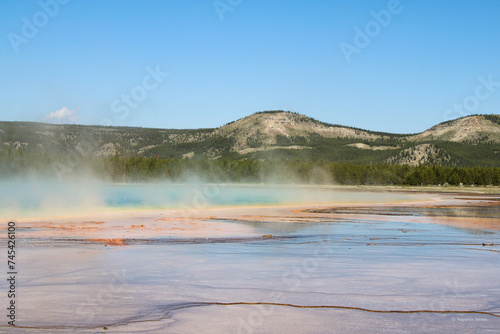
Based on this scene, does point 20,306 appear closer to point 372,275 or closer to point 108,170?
point 372,275

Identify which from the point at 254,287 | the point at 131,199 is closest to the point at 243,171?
the point at 131,199

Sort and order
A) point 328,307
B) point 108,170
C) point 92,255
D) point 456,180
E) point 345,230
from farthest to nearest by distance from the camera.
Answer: point 108,170, point 456,180, point 345,230, point 92,255, point 328,307

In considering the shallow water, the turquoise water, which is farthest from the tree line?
the shallow water

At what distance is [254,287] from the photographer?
1140 cm

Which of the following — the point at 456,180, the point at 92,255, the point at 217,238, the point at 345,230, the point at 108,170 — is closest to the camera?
the point at 92,255

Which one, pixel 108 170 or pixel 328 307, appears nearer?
pixel 328 307

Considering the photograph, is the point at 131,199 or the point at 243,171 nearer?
the point at 131,199

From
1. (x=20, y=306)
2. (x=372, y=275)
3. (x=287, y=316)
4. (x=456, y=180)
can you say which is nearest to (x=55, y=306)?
(x=20, y=306)

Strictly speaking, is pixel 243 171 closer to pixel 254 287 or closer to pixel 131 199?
pixel 131 199

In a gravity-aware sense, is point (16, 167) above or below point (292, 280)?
above

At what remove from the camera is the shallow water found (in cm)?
872

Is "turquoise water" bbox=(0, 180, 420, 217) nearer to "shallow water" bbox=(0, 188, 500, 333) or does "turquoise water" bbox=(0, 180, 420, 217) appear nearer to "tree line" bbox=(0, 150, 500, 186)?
"shallow water" bbox=(0, 188, 500, 333)

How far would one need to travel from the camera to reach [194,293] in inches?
425

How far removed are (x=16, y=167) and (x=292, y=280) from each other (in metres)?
177
